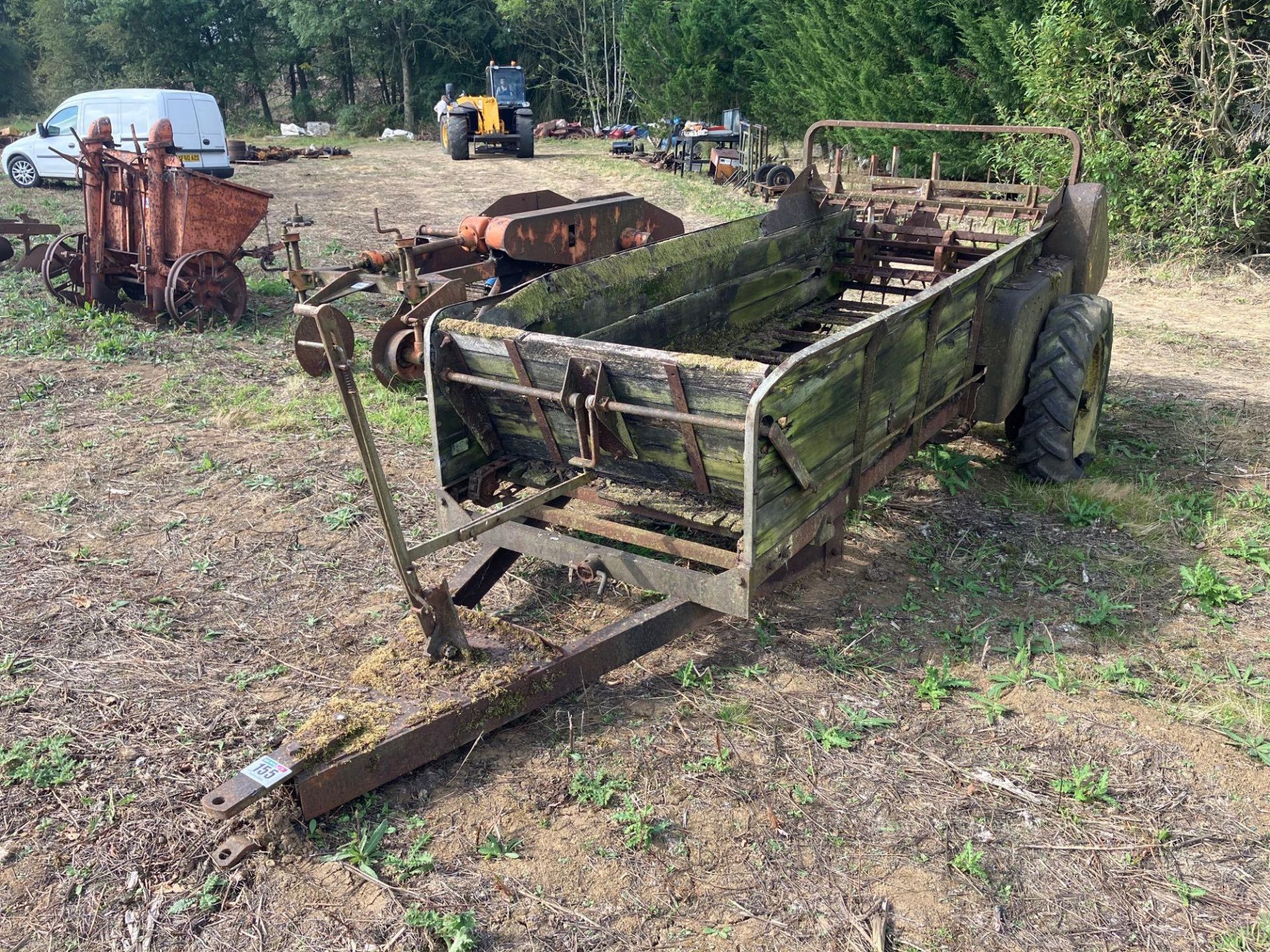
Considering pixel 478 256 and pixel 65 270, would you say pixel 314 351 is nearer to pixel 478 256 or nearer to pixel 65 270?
pixel 478 256

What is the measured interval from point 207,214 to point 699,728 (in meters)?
7.00

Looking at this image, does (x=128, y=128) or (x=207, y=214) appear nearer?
(x=207, y=214)

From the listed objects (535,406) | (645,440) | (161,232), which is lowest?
(645,440)

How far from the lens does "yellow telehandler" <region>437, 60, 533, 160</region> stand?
23.6 metres

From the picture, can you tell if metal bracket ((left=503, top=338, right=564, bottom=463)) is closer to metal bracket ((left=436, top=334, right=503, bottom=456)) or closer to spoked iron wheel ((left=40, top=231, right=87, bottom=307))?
metal bracket ((left=436, top=334, right=503, bottom=456))

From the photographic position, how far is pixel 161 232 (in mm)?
8227

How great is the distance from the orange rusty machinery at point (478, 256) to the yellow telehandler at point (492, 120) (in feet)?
56.5

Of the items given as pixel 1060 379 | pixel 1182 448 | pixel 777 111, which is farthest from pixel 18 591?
pixel 777 111

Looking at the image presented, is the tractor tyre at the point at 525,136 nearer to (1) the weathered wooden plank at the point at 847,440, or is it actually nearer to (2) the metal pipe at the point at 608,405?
(1) the weathered wooden plank at the point at 847,440

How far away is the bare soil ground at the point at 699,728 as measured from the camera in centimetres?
258

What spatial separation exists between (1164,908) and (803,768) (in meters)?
1.05

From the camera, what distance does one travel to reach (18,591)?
4.13m

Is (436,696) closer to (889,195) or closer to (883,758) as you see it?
(883,758)

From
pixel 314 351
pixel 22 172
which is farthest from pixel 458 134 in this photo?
pixel 314 351
